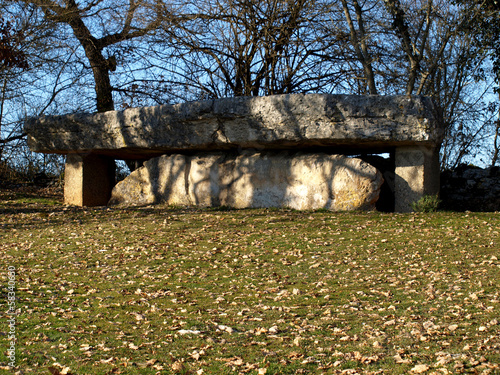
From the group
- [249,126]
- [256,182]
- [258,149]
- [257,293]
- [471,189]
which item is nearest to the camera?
[257,293]

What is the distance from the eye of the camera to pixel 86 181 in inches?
479

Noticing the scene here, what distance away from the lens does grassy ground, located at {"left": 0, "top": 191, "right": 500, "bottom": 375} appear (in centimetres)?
391

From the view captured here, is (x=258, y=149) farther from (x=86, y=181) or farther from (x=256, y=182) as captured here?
(x=86, y=181)

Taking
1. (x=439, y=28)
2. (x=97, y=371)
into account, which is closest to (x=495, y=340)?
(x=97, y=371)

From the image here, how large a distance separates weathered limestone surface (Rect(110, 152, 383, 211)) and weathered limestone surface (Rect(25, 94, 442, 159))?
331mm

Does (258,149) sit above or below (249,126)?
below

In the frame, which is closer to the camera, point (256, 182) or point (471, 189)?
point (256, 182)

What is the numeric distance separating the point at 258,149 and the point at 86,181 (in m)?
4.08

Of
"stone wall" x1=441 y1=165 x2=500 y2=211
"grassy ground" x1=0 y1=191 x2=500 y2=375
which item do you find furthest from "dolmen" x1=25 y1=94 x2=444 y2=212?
"stone wall" x1=441 y1=165 x2=500 y2=211

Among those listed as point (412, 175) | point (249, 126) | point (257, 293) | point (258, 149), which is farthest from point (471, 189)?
point (257, 293)

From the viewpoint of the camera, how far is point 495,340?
399 centimetres

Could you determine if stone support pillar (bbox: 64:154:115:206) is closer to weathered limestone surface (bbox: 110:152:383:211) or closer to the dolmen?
the dolmen

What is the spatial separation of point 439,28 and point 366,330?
11018 millimetres

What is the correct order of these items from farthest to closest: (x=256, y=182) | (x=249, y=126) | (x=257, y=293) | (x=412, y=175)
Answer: (x=256, y=182) → (x=249, y=126) → (x=412, y=175) → (x=257, y=293)
